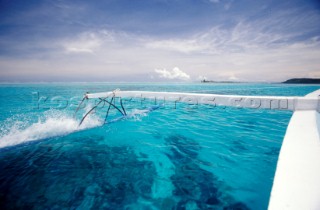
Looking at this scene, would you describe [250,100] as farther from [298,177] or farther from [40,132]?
[40,132]

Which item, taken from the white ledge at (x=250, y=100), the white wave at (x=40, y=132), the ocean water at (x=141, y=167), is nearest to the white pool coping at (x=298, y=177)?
the ocean water at (x=141, y=167)

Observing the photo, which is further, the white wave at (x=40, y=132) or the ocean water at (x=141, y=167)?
the white wave at (x=40, y=132)

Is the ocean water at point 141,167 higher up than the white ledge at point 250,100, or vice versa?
the white ledge at point 250,100

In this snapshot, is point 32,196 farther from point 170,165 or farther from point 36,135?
point 36,135

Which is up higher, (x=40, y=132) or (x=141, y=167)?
(x=40, y=132)

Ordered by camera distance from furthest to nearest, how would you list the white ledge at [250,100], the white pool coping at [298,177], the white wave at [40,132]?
the white ledge at [250,100], the white wave at [40,132], the white pool coping at [298,177]

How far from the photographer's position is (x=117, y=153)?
164 inches


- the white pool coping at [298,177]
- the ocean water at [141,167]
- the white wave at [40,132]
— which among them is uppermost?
the white pool coping at [298,177]

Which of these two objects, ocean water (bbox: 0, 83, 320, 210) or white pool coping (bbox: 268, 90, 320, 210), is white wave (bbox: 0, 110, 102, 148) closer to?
ocean water (bbox: 0, 83, 320, 210)

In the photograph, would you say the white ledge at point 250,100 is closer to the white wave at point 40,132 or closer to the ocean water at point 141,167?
the ocean water at point 141,167

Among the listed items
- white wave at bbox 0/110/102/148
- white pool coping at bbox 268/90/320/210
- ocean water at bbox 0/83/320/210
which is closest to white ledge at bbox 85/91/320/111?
ocean water at bbox 0/83/320/210

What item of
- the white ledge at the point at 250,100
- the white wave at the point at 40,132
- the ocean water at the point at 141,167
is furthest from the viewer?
the white ledge at the point at 250,100

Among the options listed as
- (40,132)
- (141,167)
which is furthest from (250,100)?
(40,132)

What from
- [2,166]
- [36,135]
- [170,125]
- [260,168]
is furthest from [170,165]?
[36,135]
